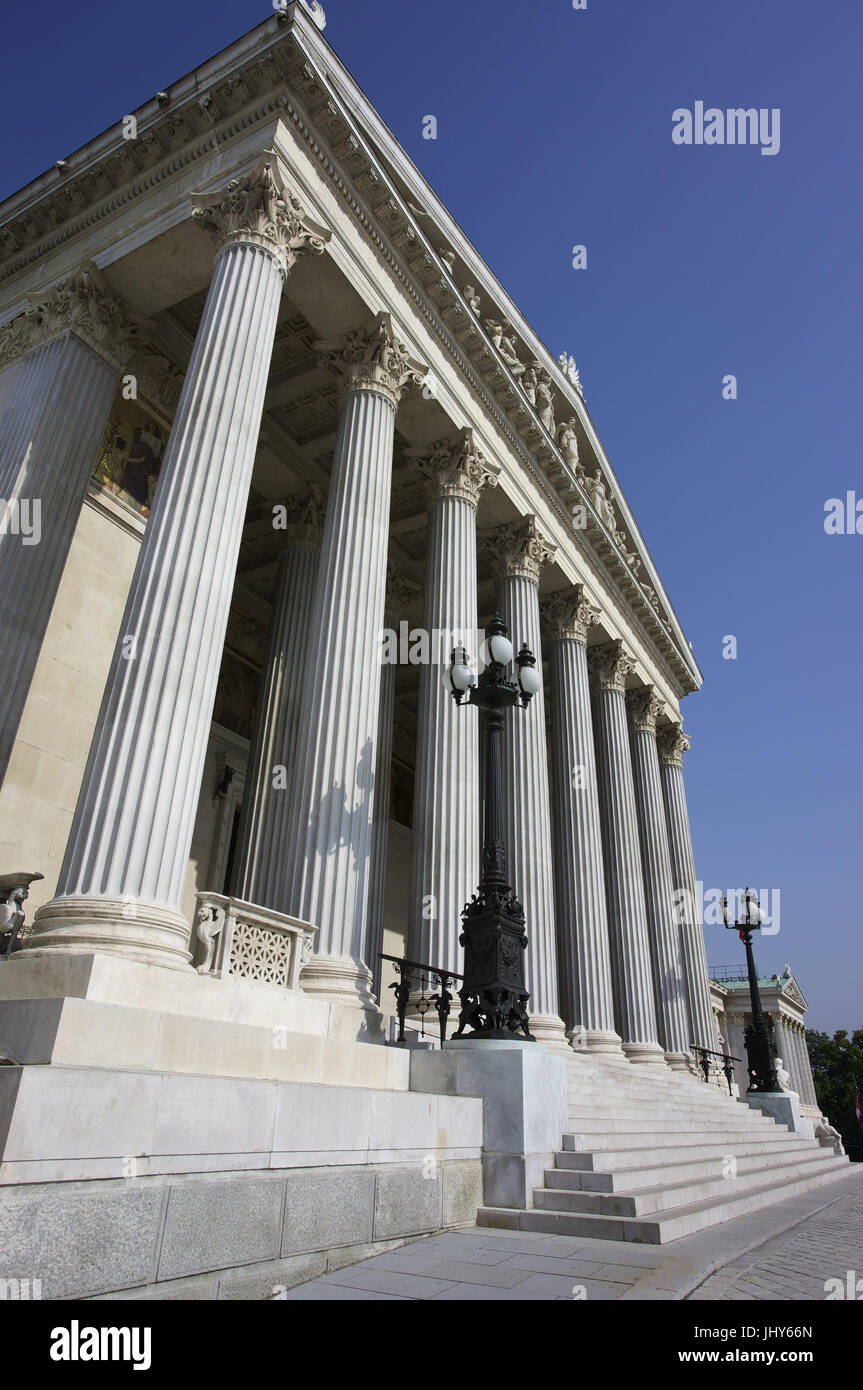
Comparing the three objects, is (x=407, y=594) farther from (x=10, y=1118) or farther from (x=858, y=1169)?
(x=858, y=1169)

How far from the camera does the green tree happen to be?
271 ft

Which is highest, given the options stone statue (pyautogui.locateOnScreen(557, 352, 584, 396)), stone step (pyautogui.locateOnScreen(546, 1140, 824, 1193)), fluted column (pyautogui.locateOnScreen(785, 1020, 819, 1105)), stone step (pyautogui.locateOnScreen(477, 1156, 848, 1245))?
stone statue (pyautogui.locateOnScreen(557, 352, 584, 396))

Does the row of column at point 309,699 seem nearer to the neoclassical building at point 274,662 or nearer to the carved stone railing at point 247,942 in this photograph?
the neoclassical building at point 274,662

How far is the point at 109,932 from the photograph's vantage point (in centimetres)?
784

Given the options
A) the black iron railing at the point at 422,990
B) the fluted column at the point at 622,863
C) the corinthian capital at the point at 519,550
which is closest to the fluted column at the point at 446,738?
the black iron railing at the point at 422,990

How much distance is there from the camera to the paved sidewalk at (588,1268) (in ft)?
18.6

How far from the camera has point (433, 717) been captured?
1488 centimetres

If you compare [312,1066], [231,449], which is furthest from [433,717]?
[312,1066]

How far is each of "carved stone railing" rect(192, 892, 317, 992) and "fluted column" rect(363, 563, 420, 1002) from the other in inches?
259

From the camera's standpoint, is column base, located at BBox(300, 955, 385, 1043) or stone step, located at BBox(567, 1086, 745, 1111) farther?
stone step, located at BBox(567, 1086, 745, 1111)

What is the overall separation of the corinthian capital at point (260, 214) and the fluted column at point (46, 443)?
9.40ft

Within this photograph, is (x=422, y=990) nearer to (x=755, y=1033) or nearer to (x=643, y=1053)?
(x=643, y=1053)

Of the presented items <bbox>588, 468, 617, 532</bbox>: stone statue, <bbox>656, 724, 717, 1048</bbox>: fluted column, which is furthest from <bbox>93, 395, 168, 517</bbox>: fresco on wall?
<bbox>656, 724, 717, 1048</bbox>: fluted column

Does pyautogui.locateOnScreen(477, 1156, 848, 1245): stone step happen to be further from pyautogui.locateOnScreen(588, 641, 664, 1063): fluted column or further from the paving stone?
pyautogui.locateOnScreen(588, 641, 664, 1063): fluted column
